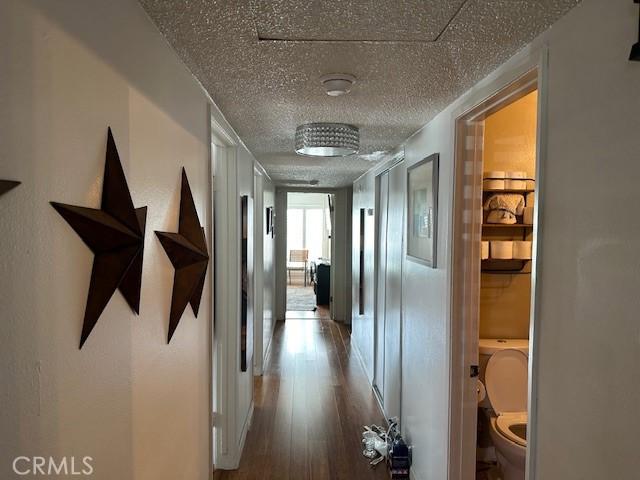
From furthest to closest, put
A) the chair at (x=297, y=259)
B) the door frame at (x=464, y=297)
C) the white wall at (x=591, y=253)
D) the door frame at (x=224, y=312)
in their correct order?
the chair at (x=297, y=259)
the door frame at (x=224, y=312)
the door frame at (x=464, y=297)
the white wall at (x=591, y=253)

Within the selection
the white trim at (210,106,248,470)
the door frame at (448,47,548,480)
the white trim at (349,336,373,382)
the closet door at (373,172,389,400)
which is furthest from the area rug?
the door frame at (448,47,548,480)

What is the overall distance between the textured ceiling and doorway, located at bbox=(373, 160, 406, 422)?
1131 mm

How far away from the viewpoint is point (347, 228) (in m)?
6.95

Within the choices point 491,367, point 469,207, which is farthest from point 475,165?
point 491,367

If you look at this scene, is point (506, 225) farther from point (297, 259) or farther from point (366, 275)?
point (297, 259)

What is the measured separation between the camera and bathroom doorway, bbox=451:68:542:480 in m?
1.93

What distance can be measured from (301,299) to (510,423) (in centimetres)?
677

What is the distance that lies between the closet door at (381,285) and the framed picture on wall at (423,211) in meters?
0.96

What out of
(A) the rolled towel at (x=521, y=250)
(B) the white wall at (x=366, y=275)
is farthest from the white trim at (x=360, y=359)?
(A) the rolled towel at (x=521, y=250)

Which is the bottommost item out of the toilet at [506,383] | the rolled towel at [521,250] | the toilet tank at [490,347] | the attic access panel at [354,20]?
the toilet at [506,383]

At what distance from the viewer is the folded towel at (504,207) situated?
2.43m

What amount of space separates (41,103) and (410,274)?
233cm

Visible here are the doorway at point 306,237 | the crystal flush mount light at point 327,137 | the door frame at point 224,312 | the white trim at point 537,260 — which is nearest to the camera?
the white trim at point 537,260

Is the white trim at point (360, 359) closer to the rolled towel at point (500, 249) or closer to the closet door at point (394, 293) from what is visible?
the closet door at point (394, 293)
